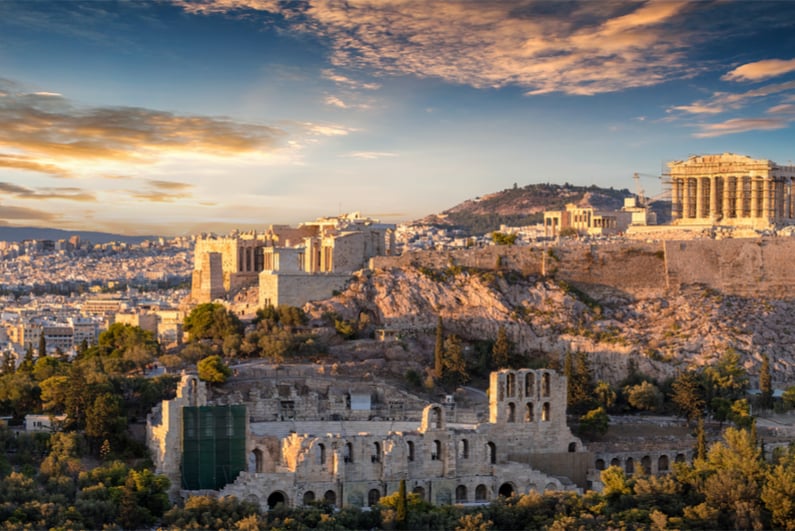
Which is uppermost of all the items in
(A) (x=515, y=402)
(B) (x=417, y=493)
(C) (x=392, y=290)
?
(C) (x=392, y=290)

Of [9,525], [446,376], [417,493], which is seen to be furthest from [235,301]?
[9,525]

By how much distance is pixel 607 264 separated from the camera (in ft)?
161

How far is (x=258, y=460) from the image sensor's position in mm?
30953

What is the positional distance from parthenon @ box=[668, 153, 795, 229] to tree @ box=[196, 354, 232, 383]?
30712 millimetres

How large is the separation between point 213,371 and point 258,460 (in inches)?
216

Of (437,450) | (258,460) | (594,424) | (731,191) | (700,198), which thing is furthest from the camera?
(700,198)

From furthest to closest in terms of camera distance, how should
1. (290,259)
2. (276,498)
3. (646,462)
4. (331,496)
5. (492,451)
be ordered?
(290,259) → (646,462) → (492,451) → (331,496) → (276,498)

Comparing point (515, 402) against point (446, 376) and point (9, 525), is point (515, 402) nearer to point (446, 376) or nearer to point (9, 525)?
point (446, 376)

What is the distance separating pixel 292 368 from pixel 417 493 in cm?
1022

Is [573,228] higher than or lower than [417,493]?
higher

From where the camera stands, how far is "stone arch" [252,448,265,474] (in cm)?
3066

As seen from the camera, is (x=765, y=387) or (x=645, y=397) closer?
(x=645, y=397)

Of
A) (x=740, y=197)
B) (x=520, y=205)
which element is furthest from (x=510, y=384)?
(x=520, y=205)

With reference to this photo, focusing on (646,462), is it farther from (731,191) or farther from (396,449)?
(731,191)
